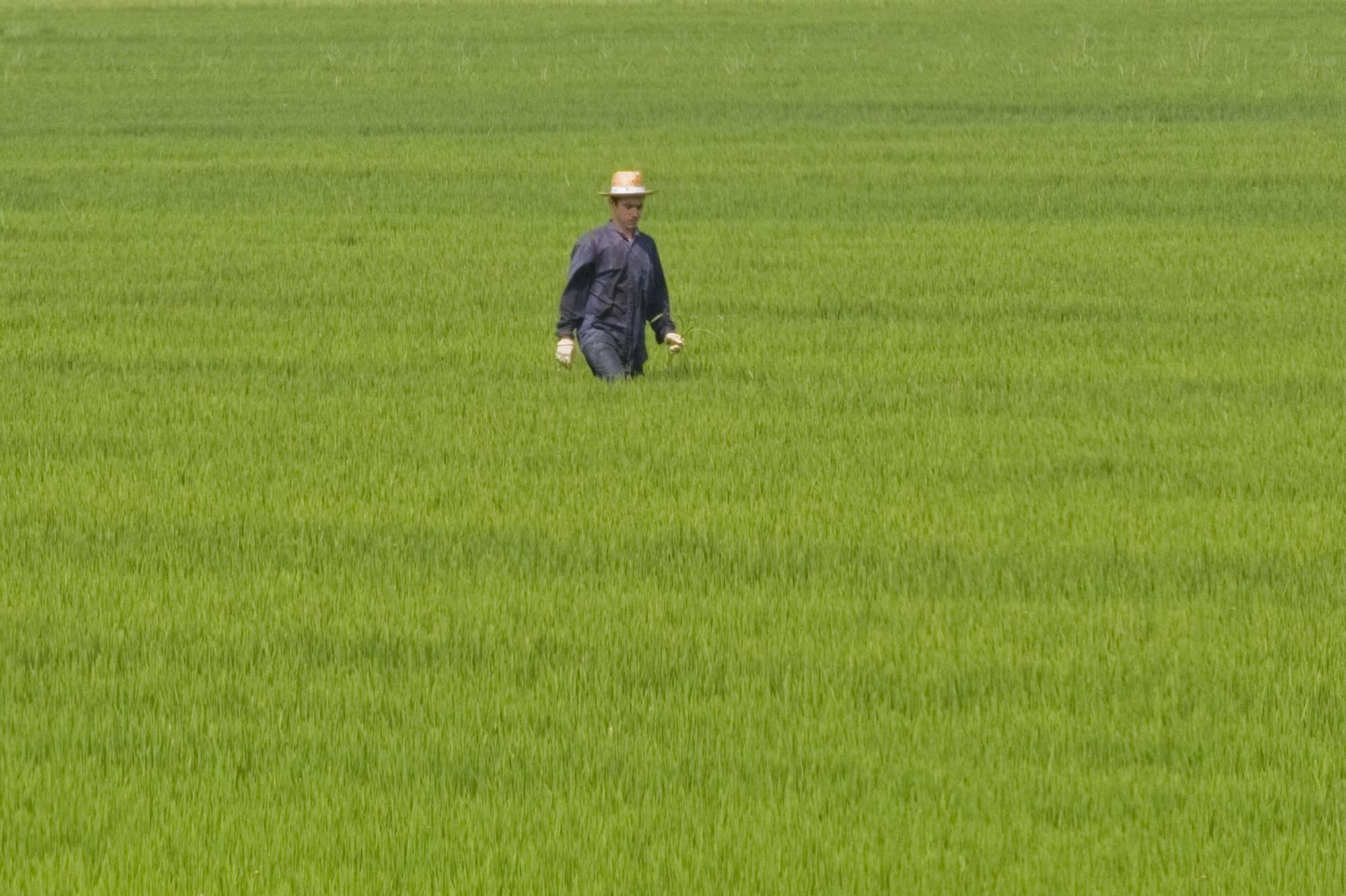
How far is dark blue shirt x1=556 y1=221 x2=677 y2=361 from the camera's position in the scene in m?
13.9

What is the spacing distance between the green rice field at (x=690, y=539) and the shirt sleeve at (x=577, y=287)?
42 cm

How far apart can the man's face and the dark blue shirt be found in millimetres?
59

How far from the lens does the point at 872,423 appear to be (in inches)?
512

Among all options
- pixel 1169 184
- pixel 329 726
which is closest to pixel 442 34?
pixel 1169 184

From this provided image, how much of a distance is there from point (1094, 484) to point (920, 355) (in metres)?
4.18

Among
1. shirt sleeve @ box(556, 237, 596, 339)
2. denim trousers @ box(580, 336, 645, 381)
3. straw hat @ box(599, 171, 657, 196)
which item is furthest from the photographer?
denim trousers @ box(580, 336, 645, 381)

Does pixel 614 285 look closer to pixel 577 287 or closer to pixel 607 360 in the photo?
pixel 577 287

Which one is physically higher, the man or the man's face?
the man's face

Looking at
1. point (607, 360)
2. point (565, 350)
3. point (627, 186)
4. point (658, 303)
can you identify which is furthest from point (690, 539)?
point (607, 360)

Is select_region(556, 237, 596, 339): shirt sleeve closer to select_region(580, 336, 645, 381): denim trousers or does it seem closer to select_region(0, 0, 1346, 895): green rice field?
select_region(580, 336, 645, 381): denim trousers

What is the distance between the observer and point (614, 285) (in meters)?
14.0

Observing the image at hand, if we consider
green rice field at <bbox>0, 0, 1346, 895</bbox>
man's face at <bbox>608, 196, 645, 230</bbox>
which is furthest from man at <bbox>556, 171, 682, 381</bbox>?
green rice field at <bbox>0, 0, 1346, 895</bbox>

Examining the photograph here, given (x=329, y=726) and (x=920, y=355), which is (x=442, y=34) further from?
(x=329, y=726)

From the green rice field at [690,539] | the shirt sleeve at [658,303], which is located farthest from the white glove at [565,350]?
the shirt sleeve at [658,303]
